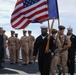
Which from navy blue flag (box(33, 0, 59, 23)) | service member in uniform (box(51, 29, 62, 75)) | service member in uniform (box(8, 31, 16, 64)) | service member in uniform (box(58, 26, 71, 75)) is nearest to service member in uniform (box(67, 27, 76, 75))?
service member in uniform (box(58, 26, 71, 75))

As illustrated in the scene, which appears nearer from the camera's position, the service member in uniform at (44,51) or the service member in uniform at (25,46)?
the service member in uniform at (44,51)

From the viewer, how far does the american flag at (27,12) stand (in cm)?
1143

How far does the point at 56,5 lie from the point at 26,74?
4035 mm

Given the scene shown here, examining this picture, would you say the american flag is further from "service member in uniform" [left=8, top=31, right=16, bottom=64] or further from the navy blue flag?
"service member in uniform" [left=8, top=31, right=16, bottom=64]

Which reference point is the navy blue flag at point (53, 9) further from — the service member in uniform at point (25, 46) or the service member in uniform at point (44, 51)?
the service member in uniform at point (25, 46)

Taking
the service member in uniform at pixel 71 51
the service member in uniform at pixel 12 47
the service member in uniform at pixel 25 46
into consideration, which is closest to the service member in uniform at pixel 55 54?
the service member in uniform at pixel 71 51

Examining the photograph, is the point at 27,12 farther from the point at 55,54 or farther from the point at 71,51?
the point at 71,51

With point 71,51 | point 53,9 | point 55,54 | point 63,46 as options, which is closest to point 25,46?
point 71,51

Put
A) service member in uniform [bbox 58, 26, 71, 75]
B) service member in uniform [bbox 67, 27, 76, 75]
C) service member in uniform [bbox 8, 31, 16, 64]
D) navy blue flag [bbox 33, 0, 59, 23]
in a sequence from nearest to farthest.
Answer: navy blue flag [bbox 33, 0, 59, 23], service member in uniform [bbox 58, 26, 71, 75], service member in uniform [bbox 67, 27, 76, 75], service member in uniform [bbox 8, 31, 16, 64]

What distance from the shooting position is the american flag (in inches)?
450

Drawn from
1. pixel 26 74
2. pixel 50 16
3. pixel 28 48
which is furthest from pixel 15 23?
pixel 28 48

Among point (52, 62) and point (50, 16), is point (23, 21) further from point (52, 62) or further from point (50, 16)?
point (52, 62)

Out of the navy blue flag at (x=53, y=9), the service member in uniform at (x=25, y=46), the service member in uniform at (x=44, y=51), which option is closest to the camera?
the service member in uniform at (x=44, y=51)

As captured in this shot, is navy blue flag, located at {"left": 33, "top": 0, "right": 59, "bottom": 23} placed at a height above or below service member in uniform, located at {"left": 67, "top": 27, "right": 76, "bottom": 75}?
above
